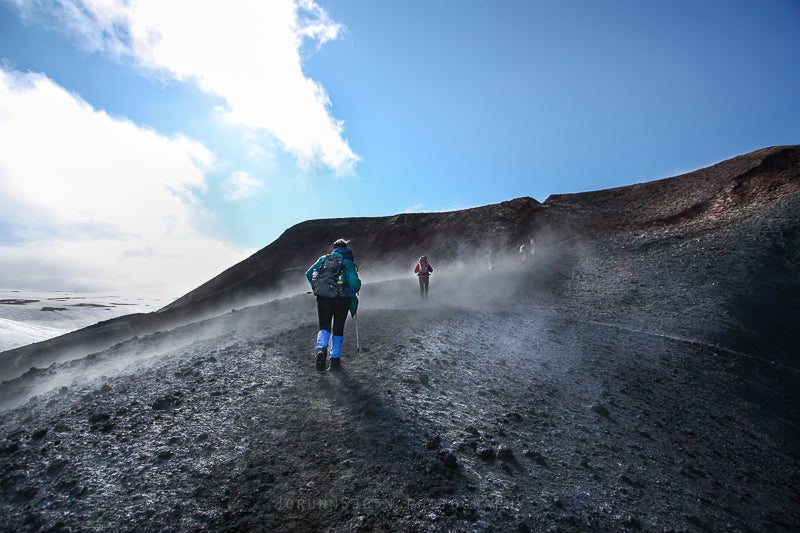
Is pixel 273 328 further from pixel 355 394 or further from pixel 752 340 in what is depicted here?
pixel 752 340

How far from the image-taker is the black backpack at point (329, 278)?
6574 millimetres

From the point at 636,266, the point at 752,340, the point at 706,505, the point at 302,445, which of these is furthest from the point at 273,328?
the point at 636,266

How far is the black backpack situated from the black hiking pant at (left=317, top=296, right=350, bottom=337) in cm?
11

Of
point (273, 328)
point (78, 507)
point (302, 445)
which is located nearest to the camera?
point (78, 507)

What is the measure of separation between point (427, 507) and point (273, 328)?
25.9 ft

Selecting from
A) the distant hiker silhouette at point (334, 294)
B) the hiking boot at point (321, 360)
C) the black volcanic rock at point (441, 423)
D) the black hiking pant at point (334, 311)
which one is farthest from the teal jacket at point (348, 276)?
the black volcanic rock at point (441, 423)

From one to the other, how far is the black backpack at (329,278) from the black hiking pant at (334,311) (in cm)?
11

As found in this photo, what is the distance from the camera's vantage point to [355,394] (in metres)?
5.32

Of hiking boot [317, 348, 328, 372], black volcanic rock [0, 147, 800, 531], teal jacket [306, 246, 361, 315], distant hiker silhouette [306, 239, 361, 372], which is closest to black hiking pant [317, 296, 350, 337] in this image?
distant hiker silhouette [306, 239, 361, 372]

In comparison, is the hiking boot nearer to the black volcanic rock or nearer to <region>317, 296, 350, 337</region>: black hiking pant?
the black volcanic rock

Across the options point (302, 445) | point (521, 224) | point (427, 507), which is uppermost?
point (521, 224)

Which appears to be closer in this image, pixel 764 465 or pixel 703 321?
pixel 764 465

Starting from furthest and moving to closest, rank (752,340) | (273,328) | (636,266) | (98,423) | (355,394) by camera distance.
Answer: (636,266) < (752,340) < (273,328) < (355,394) < (98,423)

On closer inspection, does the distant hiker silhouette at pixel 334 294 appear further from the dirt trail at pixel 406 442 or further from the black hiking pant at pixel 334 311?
the dirt trail at pixel 406 442
